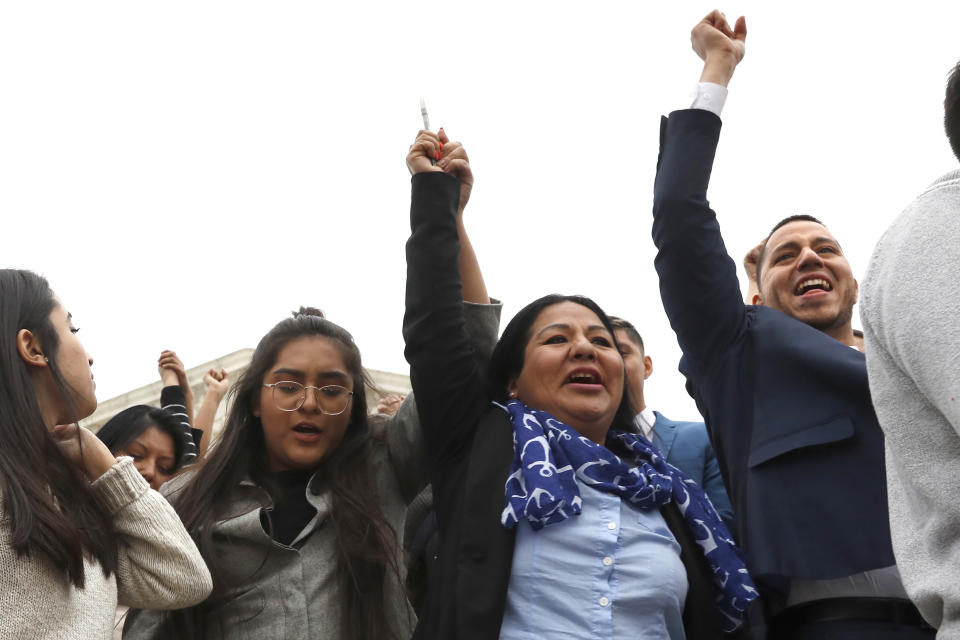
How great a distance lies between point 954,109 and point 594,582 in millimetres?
1508

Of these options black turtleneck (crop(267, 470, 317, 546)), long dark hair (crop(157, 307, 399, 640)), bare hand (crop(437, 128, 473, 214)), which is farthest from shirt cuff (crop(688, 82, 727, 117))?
black turtleneck (crop(267, 470, 317, 546))

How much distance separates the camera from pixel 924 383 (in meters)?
1.93

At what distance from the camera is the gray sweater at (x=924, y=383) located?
191 centimetres

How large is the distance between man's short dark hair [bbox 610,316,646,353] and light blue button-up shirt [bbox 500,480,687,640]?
106 inches

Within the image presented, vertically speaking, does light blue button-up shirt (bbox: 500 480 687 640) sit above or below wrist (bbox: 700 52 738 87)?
below

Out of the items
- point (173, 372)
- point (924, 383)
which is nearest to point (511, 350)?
point (924, 383)

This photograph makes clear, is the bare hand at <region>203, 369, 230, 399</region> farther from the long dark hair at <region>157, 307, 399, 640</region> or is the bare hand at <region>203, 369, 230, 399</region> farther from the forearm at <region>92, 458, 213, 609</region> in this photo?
the forearm at <region>92, 458, 213, 609</region>

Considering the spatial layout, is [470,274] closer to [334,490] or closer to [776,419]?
[334,490]

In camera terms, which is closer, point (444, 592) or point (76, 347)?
point (444, 592)

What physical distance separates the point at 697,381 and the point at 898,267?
1.46 meters

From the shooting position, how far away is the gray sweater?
191cm

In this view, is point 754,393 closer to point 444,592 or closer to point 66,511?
point 444,592

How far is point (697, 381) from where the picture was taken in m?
3.46

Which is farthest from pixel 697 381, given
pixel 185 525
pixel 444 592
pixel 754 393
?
pixel 185 525
